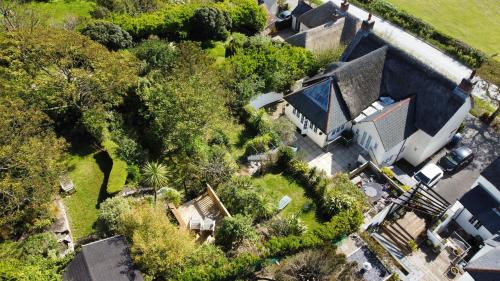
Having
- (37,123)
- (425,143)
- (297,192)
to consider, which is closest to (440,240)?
(425,143)

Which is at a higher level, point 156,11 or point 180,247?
point 156,11

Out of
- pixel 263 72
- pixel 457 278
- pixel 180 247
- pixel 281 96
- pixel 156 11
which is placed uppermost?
pixel 156 11

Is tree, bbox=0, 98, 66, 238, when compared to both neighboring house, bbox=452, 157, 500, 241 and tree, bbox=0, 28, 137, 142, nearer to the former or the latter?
tree, bbox=0, 28, 137, 142

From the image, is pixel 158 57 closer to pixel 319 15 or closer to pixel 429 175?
pixel 319 15

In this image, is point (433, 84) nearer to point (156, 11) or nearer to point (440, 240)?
point (440, 240)

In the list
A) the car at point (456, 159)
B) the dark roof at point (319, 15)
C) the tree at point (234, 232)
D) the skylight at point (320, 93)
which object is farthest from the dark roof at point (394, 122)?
the dark roof at point (319, 15)

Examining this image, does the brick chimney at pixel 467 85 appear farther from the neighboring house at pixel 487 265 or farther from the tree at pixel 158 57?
the tree at pixel 158 57
